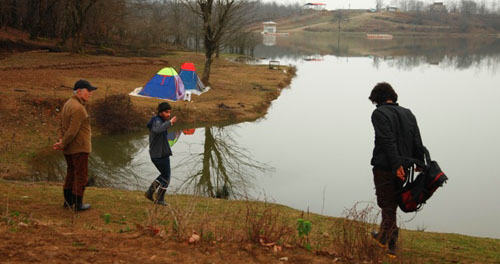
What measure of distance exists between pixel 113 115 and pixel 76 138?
10.2m

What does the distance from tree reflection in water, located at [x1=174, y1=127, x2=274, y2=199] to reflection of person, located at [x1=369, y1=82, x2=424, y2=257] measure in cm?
504

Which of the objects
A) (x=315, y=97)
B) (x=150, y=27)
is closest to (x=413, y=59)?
(x=150, y=27)

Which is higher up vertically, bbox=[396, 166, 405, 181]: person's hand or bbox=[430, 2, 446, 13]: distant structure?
bbox=[430, 2, 446, 13]: distant structure

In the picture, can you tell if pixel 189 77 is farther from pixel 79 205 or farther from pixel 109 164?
pixel 79 205

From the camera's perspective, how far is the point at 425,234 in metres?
7.88

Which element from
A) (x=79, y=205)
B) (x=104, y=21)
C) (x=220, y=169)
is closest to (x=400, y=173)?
(x=79, y=205)

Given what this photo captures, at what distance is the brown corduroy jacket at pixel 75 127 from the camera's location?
6.18m

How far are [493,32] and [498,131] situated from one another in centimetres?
11358

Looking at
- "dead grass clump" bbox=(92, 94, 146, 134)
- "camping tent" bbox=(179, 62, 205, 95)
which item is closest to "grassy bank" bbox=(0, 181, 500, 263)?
"dead grass clump" bbox=(92, 94, 146, 134)

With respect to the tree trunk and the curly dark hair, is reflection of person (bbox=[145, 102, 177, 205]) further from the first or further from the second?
the tree trunk

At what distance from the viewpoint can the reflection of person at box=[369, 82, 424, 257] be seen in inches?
205

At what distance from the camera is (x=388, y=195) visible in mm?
5395

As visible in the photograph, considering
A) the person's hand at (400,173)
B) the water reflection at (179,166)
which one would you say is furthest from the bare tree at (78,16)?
the person's hand at (400,173)

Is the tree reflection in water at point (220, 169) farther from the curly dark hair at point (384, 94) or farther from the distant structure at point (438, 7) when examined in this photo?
the distant structure at point (438, 7)
